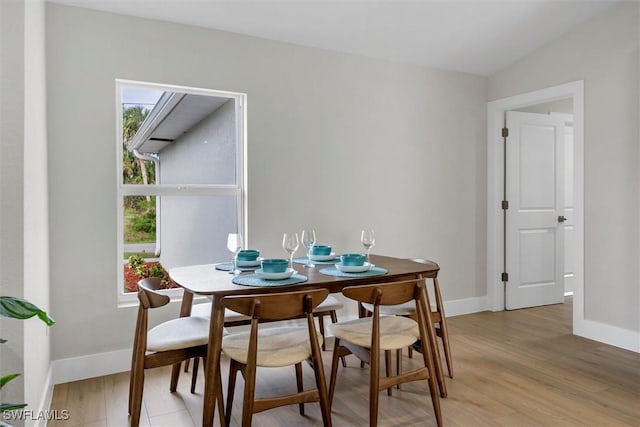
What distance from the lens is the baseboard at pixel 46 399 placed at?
2.24 meters

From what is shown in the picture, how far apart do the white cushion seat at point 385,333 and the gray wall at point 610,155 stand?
2127 millimetres

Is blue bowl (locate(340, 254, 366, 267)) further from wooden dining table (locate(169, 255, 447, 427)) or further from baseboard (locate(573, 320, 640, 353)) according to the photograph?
baseboard (locate(573, 320, 640, 353))

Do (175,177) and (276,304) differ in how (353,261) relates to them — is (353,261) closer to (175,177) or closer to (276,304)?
(276,304)

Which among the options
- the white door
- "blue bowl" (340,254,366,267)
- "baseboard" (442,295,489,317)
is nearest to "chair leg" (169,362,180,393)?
"blue bowl" (340,254,366,267)

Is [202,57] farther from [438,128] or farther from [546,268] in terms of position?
[546,268]

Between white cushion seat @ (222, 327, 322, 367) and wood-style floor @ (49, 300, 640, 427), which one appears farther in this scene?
wood-style floor @ (49, 300, 640, 427)

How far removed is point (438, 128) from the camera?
445 cm

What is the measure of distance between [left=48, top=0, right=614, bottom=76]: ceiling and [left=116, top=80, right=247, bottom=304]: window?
1.69ft

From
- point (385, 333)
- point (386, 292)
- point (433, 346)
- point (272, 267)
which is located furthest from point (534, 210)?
point (272, 267)

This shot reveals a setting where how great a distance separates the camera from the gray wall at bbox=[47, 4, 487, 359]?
2.97 metres

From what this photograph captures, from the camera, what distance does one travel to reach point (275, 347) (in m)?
2.19

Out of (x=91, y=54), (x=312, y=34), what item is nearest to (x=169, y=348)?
(x=91, y=54)

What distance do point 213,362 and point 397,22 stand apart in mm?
2849

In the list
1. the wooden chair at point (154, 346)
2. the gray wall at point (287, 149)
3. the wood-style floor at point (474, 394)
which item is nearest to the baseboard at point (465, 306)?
the gray wall at point (287, 149)
